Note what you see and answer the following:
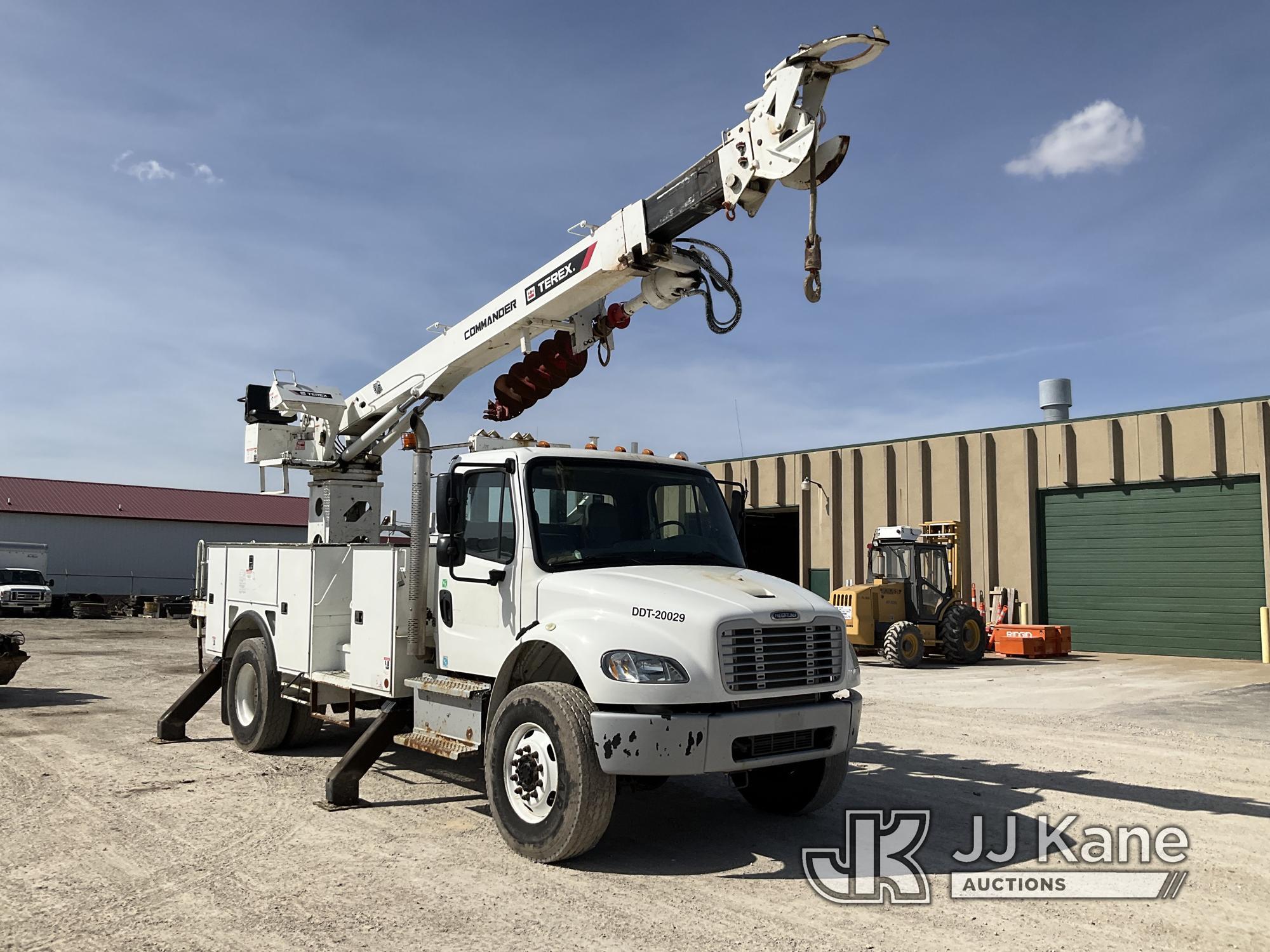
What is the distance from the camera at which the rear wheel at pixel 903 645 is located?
1917cm

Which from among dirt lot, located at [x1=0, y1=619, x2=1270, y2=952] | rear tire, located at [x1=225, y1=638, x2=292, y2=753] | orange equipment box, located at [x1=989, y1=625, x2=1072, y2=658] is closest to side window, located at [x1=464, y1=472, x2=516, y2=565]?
dirt lot, located at [x1=0, y1=619, x2=1270, y2=952]

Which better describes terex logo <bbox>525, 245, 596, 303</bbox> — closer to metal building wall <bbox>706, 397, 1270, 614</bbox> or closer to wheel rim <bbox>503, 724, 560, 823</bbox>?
wheel rim <bbox>503, 724, 560, 823</bbox>

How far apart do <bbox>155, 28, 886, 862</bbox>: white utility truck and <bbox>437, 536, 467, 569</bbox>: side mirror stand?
0.6 inches

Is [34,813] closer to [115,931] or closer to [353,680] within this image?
[353,680]

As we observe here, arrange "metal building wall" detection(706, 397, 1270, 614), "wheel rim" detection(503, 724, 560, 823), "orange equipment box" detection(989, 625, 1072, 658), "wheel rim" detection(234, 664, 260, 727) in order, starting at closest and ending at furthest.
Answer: "wheel rim" detection(503, 724, 560, 823) → "wheel rim" detection(234, 664, 260, 727) → "orange equipment box" detection(989, 625, 1072, 658) → "metal building wall" detection(706, 397, 1270, 614)

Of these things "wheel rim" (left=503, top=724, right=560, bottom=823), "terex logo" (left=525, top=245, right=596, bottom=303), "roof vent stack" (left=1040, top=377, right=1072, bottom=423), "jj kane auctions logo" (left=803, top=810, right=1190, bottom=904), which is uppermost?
"roof vent stack" (left=1040, top=377, right=1072, bottom=423)

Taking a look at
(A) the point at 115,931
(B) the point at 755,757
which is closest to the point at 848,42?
(B) the point at 755,757

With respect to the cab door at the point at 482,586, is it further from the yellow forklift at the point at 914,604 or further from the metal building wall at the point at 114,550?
the metal building wall at the point at 114,550

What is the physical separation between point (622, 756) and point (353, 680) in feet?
11.5

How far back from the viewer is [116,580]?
43.1 meters

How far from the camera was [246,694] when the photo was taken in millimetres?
9508

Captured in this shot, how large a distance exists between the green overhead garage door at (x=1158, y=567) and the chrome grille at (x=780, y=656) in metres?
20.7

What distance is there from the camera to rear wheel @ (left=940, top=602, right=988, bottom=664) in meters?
20.2

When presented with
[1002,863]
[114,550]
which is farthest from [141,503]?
[1002,863]
